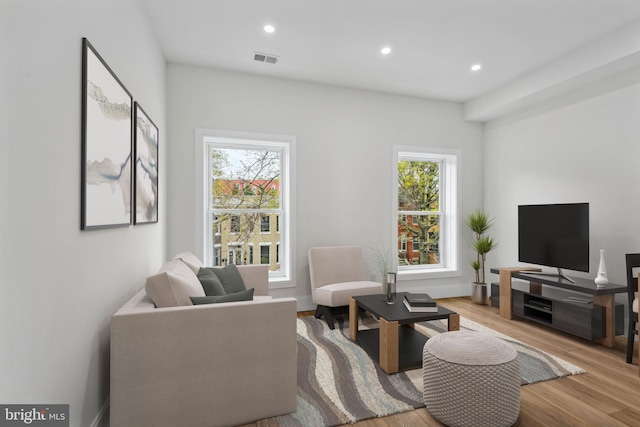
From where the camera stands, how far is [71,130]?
141 cm

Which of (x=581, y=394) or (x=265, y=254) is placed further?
(x=265, y=254)

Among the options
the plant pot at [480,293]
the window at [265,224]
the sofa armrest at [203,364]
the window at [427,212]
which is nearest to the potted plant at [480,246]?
the plant pot at [480,293]

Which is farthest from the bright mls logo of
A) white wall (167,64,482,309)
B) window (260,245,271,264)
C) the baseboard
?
window (260,245,271,264)

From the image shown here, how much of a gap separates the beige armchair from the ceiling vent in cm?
216

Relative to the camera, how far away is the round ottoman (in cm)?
177

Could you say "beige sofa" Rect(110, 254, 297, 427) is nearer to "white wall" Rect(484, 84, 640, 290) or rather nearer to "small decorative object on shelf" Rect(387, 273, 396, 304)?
"small decorative object on shelf" Rect(387, 273, 396, 304)

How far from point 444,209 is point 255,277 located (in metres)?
3.20

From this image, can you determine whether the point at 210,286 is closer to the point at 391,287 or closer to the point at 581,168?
the point at 391,287

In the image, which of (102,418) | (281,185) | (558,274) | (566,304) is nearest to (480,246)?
(558,274)

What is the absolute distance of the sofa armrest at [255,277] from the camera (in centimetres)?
315

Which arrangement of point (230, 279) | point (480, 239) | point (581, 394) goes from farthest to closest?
point (480, 239) → point (230, 279) → point (581, 394)

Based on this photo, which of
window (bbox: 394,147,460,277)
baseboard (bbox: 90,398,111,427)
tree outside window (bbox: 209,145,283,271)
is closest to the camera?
baseboard (bbox: 90,398,111,427)

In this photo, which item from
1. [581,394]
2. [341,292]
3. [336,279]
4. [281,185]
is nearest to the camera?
[581,394]

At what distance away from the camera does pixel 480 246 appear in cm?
455
